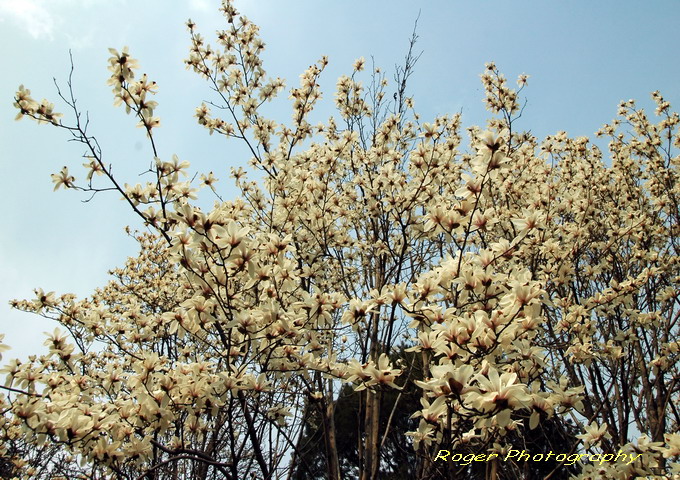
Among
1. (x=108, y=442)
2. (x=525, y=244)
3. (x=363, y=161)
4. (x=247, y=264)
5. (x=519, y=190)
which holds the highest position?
(x=363, y=161)

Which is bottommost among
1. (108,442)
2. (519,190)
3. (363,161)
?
(108,442)

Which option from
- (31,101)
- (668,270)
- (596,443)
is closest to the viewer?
(596,443)

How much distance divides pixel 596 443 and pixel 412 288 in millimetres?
1271

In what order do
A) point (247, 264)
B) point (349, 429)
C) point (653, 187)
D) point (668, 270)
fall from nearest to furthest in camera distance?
point (247, 264)
point (668, 270)
point (653, 187)
point (349, 429)

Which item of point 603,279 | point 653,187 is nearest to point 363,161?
point 603,279

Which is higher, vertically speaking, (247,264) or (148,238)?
(148,238)

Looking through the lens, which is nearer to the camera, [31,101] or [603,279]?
[31,101]

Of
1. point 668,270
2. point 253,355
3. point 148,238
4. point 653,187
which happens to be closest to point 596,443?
point 253,355

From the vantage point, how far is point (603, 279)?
5.15 m

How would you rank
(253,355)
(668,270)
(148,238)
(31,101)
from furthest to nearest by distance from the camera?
(148,238), (668,270), (31,101), (253,355)

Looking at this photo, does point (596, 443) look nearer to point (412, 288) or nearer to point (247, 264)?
point (412, 288)

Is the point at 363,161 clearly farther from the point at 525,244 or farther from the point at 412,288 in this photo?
→ the point at 412,288

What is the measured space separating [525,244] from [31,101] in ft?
12.4

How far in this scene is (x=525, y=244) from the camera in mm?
3885
